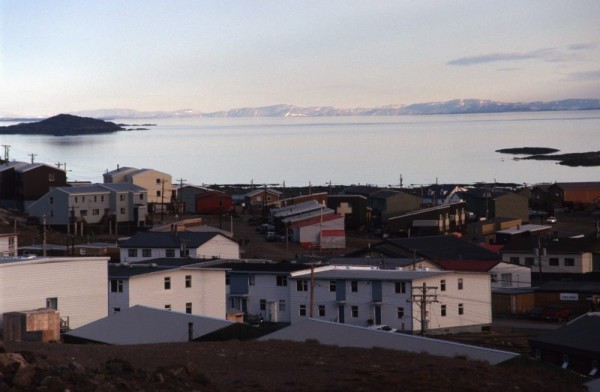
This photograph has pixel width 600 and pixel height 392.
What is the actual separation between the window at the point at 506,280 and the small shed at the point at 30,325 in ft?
29.1

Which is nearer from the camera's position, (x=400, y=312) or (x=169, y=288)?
(x=169, y=288)

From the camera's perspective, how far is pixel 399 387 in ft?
17.3

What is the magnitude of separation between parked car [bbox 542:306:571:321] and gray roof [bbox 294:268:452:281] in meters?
1.55

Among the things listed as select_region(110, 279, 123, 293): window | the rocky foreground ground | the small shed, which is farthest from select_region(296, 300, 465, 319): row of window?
the rocky foreground ground

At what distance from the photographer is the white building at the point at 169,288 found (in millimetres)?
12430

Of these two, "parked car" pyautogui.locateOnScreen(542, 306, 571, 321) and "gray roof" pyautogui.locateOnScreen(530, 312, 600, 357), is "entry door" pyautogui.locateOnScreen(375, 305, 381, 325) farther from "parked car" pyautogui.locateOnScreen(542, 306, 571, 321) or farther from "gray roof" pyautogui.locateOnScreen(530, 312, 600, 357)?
"gray roof" pyautogui.locateOnScreen(530, 312, 600, 357)

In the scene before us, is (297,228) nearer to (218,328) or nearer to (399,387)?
(218,328)

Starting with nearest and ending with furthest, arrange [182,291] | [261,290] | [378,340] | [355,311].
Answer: [378,340]
[182,291]
[355,311]
[261,290]

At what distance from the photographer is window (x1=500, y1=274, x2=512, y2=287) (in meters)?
15.9

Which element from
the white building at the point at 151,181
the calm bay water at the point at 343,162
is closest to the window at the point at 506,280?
the white building at the point at 151,181

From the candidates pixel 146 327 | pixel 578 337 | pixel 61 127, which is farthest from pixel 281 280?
pixel 61 127

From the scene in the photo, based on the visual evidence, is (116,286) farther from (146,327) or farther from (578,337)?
(578,337)

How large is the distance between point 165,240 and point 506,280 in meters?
5.93

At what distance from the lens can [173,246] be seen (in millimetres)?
17219
